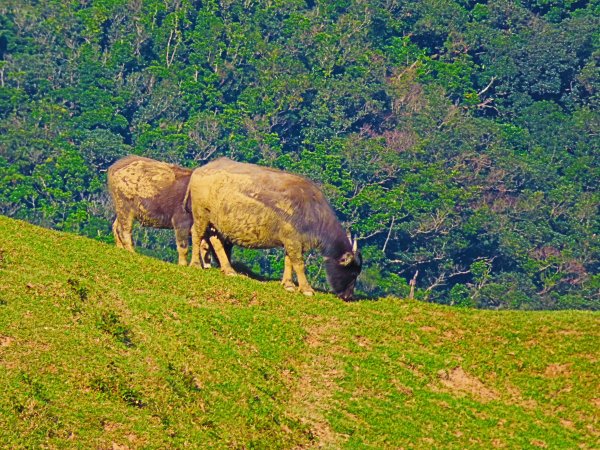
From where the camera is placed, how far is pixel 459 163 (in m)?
81.8

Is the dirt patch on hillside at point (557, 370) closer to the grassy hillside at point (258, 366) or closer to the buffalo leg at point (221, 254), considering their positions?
the grassy hillside at point (258, 366)

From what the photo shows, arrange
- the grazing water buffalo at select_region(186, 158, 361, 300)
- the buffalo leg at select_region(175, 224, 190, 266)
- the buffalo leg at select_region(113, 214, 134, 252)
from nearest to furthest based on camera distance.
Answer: the grazing water buffalo at select_region(186, 158, 361, 300) → the buffalo leg at select_region(175, 224, 190, 266) → the buffalo leg at select_region(113, 214, 134, 252)

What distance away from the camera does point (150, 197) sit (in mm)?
25984

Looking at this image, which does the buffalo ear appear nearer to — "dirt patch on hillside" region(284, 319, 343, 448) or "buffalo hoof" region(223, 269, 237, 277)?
"buffalo hoof" region(223, 269, 237, 277)

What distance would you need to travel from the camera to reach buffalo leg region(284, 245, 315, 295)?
2239 cm

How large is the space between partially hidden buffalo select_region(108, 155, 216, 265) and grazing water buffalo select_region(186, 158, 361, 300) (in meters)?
2.46

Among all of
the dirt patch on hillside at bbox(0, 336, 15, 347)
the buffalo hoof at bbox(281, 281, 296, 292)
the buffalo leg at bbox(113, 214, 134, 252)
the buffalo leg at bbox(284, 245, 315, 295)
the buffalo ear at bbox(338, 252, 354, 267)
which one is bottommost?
the buffalo leg at bbox(113, 214, 134, 252)

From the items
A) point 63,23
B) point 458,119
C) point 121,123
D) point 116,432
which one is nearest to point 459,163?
point 458,119

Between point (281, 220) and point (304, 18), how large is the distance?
76.3 metres

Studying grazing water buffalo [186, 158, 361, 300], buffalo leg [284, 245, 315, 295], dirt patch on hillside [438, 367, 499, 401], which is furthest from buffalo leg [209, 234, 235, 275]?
dirt patch on hillside [438, 367, 499, 401]

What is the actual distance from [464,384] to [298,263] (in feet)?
13.5

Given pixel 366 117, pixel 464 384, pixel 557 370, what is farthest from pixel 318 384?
pixel 366 117

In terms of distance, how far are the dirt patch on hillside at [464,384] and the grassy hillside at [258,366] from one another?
2cm

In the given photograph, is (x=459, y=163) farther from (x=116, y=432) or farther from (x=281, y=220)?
(x=116, y=432)
